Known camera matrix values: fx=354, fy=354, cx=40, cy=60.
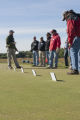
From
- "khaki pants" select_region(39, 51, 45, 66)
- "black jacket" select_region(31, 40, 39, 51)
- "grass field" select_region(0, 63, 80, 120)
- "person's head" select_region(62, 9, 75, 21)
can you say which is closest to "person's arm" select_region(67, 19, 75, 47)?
"person's head" select_region(62, 9, 75, 21)

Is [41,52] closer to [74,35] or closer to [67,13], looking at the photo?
[74,35]

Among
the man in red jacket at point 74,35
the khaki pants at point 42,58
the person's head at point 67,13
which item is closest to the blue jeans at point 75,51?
the man in red jacket at point 74,35

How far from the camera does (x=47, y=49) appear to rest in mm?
19438

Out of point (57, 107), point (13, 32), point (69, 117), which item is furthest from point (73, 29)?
point (13, 32)

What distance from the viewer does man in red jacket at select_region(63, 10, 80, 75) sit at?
31.0ft

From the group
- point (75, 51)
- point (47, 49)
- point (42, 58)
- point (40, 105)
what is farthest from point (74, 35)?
point (42, 58)

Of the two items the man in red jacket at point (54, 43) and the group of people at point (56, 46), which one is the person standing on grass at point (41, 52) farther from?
the man in red jacket at point (54, 43)

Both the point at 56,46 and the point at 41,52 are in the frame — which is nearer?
the point at 56,46

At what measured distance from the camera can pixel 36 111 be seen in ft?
13.3

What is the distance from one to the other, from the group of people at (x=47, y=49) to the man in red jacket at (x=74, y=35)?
6.11 meters

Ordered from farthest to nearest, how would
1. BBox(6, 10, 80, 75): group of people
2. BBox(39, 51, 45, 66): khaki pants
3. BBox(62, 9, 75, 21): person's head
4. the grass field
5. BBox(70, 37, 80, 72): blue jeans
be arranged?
BBox(39, 51, 45, 66): khaki pants → BBox(70, 37, 80, 72): blue jeans → BBox(6, 10, 80, 75): group of people → BBox(62, 9, 75, 21): person's head → the grass field

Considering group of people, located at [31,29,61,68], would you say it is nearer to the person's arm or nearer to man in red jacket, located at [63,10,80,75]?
man in red jacket, located at [63,10,80,75]

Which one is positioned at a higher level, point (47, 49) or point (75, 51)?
point (75, 51)

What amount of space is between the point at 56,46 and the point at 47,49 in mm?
3129
